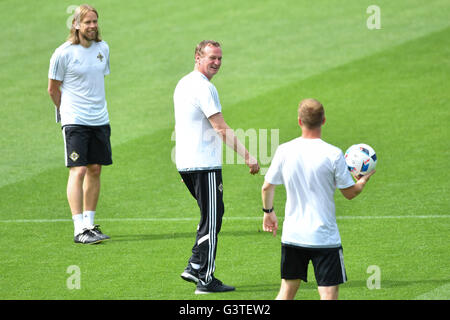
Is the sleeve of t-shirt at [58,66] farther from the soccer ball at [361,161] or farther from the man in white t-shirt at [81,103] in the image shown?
the soccer ball at [361,161]

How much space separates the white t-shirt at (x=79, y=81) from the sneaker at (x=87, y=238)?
120 centimetres

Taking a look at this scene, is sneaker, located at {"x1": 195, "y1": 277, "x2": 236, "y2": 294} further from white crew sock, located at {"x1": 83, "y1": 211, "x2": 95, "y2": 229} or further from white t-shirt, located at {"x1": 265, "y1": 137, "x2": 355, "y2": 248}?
white crew sock, located at {"x1": 83, "y1": 211, "x2": 95, "y2": 229}

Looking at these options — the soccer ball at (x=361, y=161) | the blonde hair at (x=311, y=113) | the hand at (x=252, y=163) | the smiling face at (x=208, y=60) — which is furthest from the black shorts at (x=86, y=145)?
the blonde hair at (x=311, y=113)

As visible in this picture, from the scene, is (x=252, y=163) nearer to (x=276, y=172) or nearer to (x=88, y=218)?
(x=276, y=172)

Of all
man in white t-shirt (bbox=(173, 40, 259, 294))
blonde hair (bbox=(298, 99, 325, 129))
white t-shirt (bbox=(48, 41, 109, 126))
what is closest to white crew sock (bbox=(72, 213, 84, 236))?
white t-shirt (bbox=(48, 41, 109, 126))

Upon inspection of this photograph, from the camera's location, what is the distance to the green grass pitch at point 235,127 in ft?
26.0

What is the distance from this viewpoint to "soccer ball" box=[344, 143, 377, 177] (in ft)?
20.7

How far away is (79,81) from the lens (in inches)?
356

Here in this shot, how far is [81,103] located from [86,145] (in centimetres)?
46

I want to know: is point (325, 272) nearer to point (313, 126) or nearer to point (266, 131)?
point (313, 126)

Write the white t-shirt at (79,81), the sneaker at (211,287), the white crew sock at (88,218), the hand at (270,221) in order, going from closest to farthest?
1. the hand at (270,221)
2. the sneaker at (211,287)
3. the white t-shirt at (79,81)
4. the white crew sock at (88,218)

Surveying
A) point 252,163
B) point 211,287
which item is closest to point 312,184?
point 252,163

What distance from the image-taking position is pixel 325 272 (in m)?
5.81

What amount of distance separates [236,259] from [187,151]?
1.65m
